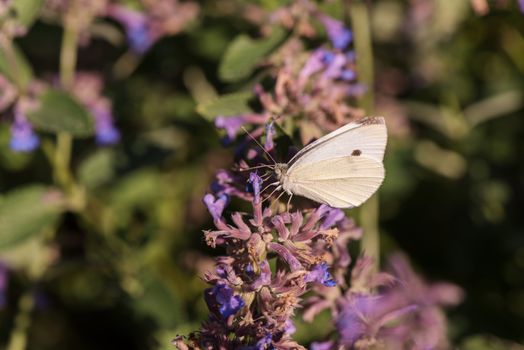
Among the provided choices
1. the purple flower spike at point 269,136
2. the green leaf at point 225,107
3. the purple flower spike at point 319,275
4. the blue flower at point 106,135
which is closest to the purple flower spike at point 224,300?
the purple flower spike at point 319,275

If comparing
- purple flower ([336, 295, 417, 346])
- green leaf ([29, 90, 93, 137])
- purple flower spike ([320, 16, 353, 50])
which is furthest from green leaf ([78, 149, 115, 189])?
purple flower ([336, 295, 417, 346])

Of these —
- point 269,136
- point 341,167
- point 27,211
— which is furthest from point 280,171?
point 27,211

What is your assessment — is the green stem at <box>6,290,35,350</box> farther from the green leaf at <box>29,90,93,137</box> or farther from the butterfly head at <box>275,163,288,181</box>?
the butterfly head at <box>275,163,288,181</box>

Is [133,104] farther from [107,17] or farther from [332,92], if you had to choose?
[332,92]

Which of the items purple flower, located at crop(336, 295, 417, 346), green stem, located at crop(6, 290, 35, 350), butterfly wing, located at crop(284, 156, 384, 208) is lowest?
green stem, located at crop(6, 290, 35, 350)

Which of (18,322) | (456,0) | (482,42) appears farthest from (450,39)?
(18,322)

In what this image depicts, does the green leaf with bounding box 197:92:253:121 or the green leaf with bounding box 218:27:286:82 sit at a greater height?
the green leaf with bounding box 218:27:286:82

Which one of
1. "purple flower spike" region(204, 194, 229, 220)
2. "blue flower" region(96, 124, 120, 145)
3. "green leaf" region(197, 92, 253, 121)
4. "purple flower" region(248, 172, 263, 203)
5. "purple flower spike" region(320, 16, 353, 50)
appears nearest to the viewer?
"purple flower" region(248, 172, 263, 203)
